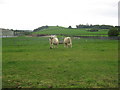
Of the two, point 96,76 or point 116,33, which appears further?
point 116,33

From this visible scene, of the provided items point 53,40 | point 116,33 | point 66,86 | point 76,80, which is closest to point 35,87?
point 66,86

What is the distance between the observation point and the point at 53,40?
24.4 m

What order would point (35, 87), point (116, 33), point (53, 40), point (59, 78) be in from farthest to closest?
1. point (116, 33)
2. point (53, 40)
3. point (59, 78)
4. point (35, 87)

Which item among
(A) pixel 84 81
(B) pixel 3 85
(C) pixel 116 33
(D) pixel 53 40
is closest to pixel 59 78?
(A) pixel 84 81

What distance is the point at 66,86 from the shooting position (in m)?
6.33

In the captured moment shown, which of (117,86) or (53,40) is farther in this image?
(53,40)

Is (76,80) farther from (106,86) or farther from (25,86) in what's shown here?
(25,86)

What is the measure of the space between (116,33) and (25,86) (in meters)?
57.8

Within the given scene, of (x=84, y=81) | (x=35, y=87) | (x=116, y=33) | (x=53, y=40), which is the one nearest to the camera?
(x=35, y=87)

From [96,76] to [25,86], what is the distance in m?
3.00

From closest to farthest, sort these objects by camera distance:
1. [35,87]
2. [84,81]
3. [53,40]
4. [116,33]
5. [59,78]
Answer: [35,87]
[84,81]
[59,78]
[53,40]
[116,33]

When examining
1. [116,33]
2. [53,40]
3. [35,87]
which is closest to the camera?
[35,87]

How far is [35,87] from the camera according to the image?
6.27m

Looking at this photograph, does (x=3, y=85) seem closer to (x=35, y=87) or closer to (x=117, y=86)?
(x=35, y=87)
